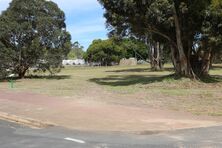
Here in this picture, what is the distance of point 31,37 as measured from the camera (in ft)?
144

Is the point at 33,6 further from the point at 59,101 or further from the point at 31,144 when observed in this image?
the point at 31,144

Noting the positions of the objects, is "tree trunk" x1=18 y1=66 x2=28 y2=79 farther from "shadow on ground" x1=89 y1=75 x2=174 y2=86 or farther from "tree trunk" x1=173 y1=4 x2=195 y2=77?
"tree trunk" x1=173 y1=4 x2=195 y2=77

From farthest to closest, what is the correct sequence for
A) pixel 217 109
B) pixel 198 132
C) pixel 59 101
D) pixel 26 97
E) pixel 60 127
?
pixel 26 97, pixel 59 101, pixel 217 109, pixel 60 127, pixel 198 132

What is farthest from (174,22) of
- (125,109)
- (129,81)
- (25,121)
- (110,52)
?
(110,52)

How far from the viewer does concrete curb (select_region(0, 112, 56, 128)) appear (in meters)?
14.5

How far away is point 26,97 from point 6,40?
21188 millimetres

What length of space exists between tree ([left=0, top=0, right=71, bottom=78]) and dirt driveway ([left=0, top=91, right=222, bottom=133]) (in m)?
22.2

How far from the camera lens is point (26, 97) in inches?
917

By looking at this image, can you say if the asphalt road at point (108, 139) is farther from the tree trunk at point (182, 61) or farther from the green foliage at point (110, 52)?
the green foliage at point (110, 52)

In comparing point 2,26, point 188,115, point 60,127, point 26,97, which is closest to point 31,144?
point 60,127

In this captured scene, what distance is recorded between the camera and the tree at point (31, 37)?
42.7 meters

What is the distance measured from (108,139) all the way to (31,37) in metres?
33.4

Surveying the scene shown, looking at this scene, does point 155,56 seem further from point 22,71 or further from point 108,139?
point 108,139

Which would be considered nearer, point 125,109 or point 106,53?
point 125,109
